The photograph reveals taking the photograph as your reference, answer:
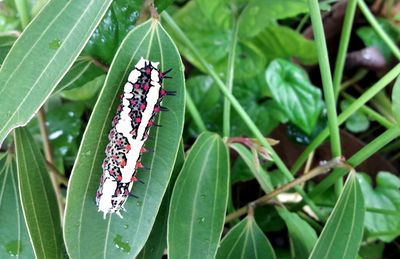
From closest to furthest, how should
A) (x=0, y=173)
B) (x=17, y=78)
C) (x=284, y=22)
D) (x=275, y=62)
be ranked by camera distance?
(x=17, y=78), (x=0, y=173), (x=275, y=62), (x=284, y=22)

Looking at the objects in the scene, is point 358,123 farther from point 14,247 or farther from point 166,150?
point 14,247

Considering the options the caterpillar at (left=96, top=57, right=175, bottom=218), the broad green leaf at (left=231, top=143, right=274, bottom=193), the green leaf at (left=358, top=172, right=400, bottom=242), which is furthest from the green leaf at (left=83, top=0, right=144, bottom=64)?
the green leaf at (left=358, top=172, right=400, bottom=242)

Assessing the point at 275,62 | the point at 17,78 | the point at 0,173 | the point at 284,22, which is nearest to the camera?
the point at 17,78

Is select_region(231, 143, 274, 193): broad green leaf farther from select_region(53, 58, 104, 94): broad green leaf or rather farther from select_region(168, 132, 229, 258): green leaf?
select_region(53, 58, 104, 94): broad green leaf

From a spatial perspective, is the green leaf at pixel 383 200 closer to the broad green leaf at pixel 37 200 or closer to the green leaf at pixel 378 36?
the green leaf at pixel 378 36

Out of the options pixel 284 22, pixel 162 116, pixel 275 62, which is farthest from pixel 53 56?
pixel 284 22

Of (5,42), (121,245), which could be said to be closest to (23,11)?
(5,42)

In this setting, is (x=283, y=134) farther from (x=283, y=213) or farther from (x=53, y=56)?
(x=53, y=56)
